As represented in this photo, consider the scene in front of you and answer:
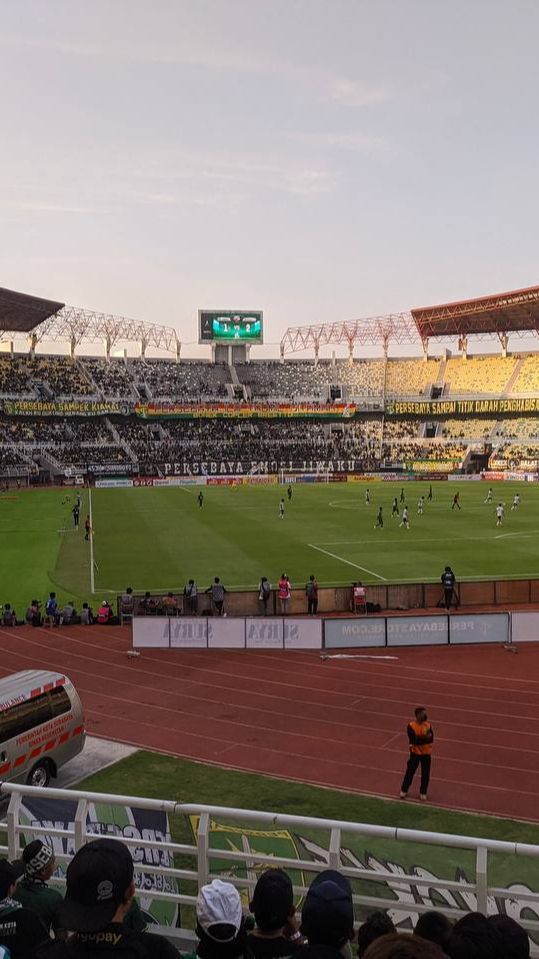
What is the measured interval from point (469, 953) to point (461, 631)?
19354mm

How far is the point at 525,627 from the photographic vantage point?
891 inches

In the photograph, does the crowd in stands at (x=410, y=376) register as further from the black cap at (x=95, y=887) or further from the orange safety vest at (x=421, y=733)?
the black cap at (x=95, y=887)

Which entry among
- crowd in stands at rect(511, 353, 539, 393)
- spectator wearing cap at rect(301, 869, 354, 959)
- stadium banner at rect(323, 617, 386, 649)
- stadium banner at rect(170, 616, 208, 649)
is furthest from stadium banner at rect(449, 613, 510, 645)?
crowd in stands at rect(511, 353, 539, 393)

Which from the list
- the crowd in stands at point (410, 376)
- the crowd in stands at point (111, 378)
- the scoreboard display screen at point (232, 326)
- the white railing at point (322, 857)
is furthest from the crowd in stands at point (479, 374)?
the white railing at point (322, 857)

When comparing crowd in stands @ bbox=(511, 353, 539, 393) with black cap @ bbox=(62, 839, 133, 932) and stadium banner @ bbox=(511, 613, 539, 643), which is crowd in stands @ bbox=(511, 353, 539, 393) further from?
black cap @ bbox=(62, 839, 133, 932)

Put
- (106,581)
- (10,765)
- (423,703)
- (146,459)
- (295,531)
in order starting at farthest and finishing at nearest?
1. (146,459)
2. (295,531)
3. (106,581)
4. (423,703)
5. (10,765)

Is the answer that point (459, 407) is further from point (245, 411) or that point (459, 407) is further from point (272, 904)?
point (272, 904)

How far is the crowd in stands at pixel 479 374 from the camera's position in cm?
11381

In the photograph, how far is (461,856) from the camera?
621 centimetres

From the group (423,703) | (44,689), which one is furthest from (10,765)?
(423,703)

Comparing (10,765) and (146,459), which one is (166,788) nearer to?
(10,765)

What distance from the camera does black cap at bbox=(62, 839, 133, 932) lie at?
3.60 metres

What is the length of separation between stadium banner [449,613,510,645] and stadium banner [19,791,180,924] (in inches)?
645

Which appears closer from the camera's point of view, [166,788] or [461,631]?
[166,788]
